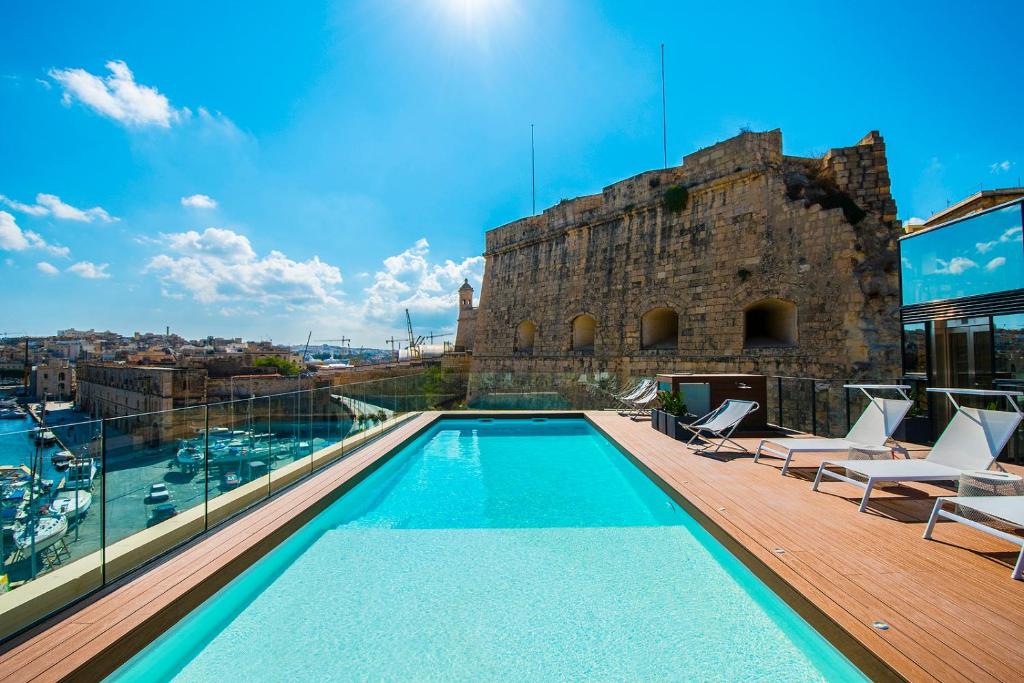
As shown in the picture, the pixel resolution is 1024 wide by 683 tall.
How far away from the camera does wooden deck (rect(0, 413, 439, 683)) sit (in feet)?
6.48

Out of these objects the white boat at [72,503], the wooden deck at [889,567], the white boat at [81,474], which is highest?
the white boat at [81,474]

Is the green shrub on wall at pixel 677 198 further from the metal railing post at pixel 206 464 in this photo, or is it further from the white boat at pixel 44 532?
the white boat at pixel 44 532

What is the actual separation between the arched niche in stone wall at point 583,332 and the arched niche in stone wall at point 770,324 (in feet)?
15.4

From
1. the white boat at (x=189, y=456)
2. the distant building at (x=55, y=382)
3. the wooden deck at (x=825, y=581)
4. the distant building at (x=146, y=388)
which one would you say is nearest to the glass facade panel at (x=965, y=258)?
the wooden deck at (x=825, y=581)

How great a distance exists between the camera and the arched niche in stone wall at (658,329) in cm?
1318

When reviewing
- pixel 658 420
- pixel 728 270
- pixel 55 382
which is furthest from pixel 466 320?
pixel 55 382

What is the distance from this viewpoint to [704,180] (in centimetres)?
1198

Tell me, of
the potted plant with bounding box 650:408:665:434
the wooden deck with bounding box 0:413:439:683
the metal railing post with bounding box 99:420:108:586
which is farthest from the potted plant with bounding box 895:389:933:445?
the metal railing post with bounding box 99:420:108:586

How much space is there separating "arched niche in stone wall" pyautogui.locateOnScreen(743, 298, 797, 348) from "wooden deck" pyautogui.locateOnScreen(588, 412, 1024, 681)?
259 inches

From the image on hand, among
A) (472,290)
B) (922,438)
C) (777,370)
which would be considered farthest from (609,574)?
(472,290)

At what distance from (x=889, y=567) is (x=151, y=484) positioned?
433 centimetres

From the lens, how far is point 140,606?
2.43 m

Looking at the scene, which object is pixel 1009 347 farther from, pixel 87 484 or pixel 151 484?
pixel 87 484

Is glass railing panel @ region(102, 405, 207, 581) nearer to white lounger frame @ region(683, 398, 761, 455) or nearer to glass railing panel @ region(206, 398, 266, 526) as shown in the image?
glass railing panel @ region(206, 398, 266, 526)
